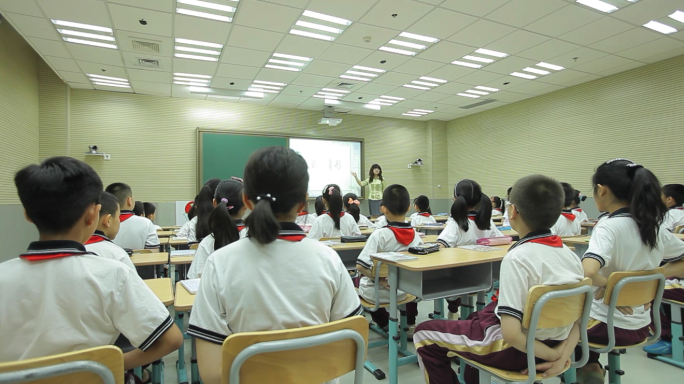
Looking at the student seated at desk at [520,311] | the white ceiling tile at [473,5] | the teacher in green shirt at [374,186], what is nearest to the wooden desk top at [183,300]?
the student seated at desk at [520,311]

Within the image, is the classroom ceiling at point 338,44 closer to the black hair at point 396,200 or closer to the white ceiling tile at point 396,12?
the white ceiling tile at point 396,12

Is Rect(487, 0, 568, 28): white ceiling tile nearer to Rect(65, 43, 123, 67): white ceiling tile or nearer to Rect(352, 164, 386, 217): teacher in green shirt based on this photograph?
Rect(352, 164, 386, 217): teacher in green shirt

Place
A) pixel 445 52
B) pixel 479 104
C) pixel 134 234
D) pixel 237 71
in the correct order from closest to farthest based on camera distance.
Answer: pixel 134 234 → pixel 445 52 → pixel 237 71 → pixel 479 104

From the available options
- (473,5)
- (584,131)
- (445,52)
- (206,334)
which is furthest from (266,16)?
(584,131)

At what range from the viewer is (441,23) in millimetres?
4824

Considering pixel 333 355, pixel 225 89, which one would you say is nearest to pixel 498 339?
pixel 333 355

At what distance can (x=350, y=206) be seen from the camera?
5238 mm

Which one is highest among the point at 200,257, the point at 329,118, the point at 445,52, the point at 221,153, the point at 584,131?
the point at 445,52

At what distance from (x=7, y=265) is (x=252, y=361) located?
0.70m

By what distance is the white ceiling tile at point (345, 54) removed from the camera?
5.56 metres

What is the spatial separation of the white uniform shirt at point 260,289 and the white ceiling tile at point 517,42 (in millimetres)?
5405

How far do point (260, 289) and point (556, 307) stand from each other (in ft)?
3.67

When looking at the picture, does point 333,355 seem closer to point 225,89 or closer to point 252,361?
point 252,361

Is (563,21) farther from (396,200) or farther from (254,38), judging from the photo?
(254,38)
